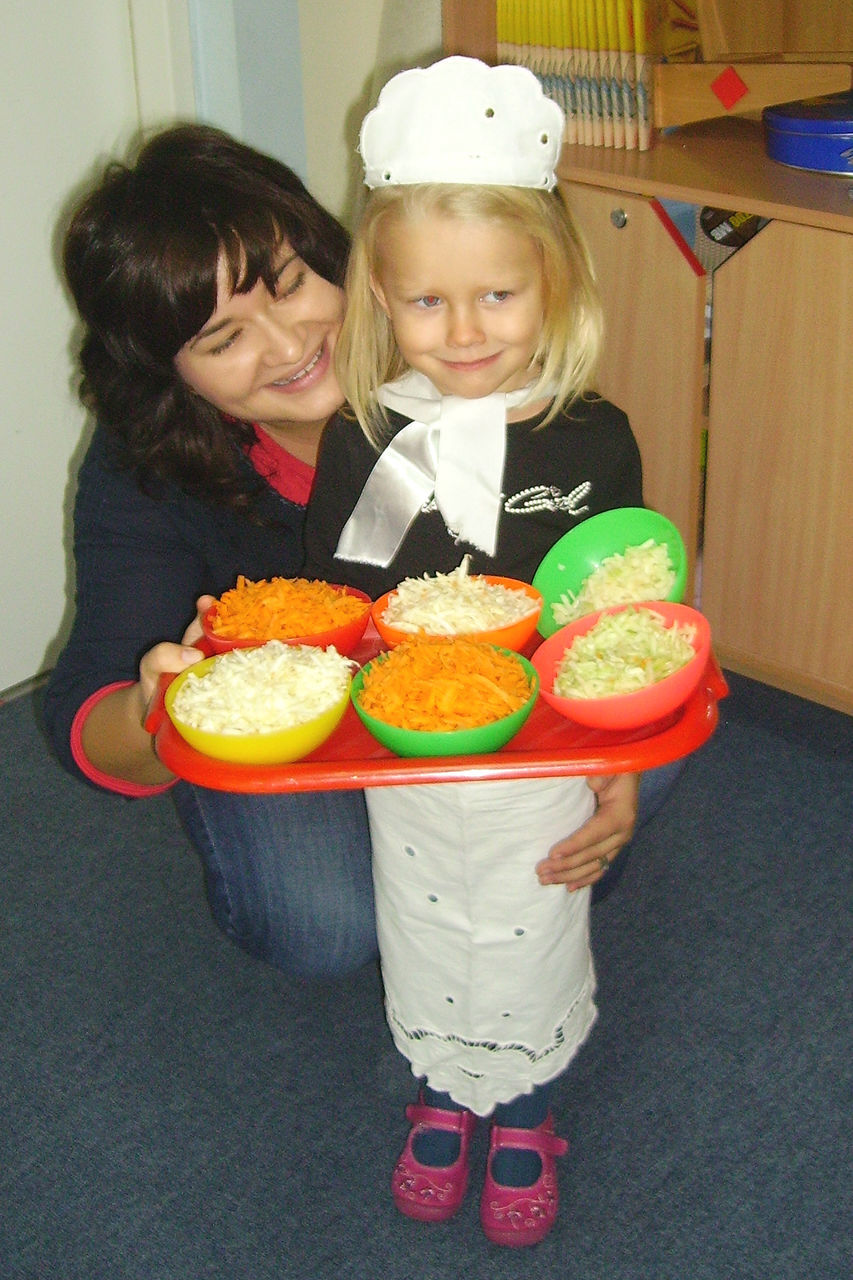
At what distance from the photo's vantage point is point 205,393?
1533 millimetres

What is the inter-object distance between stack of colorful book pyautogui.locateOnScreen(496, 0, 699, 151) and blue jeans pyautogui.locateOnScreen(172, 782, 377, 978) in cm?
151

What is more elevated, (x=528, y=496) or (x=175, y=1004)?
(x=528, y=496)

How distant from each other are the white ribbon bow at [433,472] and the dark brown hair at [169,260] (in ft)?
0.77

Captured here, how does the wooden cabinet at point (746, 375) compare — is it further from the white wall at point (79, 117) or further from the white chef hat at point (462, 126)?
the white chef hat at point (462, 126)

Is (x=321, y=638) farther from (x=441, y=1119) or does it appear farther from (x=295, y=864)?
(x=441, y=1119)

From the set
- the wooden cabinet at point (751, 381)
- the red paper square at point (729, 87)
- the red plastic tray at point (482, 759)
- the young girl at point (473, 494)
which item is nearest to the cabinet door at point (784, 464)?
the wooden cabinet at point (751, 381)

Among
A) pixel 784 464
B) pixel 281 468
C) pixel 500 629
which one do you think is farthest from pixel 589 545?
pixel 784 464

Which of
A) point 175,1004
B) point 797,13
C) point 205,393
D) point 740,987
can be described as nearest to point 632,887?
point 740,987

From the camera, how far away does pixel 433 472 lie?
4.84ft

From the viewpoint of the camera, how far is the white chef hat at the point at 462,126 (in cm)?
126

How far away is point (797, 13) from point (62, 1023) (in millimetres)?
2291

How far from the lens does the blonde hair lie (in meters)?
1.29

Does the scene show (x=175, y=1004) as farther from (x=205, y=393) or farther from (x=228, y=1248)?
(x=205, y=393)

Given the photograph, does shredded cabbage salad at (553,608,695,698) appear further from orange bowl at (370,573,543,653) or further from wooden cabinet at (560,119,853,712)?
wooden cabinet at (560,119,853,712)
